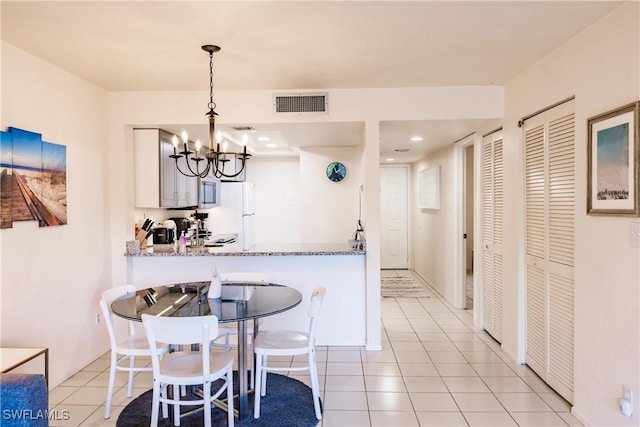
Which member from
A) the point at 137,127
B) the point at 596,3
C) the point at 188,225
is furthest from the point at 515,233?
the point at 188,225

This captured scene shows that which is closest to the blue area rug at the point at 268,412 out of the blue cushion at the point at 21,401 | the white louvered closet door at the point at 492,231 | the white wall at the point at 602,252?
the blue cushion at the point at 21,401

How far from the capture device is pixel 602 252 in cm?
224

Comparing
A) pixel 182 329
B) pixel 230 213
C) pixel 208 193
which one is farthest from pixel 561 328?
pixel 230 213

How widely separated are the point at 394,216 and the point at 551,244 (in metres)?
5.35

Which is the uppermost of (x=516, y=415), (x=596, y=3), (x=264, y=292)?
(x=596, y=3)

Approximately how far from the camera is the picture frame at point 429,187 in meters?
5.96

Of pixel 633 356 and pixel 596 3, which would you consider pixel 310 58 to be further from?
pixel 633 356

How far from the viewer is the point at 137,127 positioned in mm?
3855

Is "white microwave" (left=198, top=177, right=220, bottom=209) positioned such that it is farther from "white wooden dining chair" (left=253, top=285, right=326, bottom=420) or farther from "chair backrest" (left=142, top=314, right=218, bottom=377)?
"chair backrest" (left=142, top=314, right=218, bottom=377)

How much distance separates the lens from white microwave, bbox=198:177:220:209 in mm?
5424

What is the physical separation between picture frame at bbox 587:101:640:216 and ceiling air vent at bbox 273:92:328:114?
2.07 metres

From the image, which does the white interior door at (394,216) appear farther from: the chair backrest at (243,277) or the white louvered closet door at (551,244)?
the chair backrest at (243,277)

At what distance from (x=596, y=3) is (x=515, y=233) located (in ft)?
5.87

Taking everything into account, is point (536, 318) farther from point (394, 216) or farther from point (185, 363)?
point (394, 216)
